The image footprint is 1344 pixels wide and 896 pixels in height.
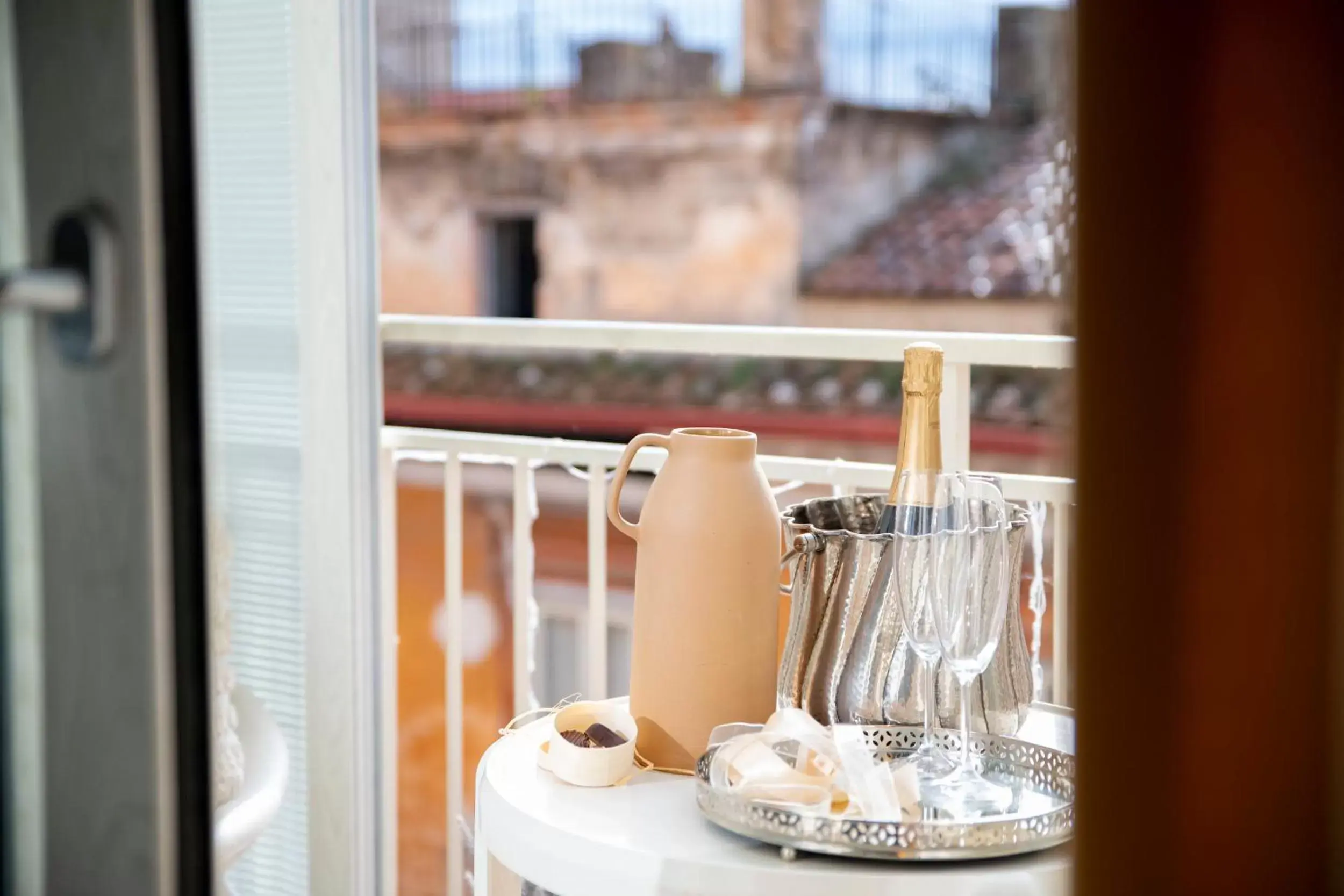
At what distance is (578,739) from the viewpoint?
98 cm

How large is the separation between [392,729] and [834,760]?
4.18ft

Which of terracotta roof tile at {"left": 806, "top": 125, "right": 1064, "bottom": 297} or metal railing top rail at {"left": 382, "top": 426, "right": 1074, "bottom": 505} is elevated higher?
terracotta roof tile at {"left": 806, "top": 125, "right": 1064, "bottom": 297}

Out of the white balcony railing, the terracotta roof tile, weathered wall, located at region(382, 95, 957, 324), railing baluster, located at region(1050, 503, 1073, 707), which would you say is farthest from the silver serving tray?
weathered wall, located at region(382, 95, 957, 324)

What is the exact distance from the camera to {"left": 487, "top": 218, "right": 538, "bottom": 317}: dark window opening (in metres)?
6.60

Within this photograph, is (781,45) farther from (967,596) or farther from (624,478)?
(967,596)

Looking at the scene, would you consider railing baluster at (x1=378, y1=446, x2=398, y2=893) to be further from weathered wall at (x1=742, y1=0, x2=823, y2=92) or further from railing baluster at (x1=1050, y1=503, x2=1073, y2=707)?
weathered wall at (x1=742, y1=0, x2=823, y2=92)

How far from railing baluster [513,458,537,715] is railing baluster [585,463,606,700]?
0.37ft

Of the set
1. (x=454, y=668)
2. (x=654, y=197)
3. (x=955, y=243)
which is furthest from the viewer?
(x=654, y=197)

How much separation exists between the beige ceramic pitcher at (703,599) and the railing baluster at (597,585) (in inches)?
32.7

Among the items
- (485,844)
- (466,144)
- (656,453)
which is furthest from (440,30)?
(485,844)

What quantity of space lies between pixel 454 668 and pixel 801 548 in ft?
3.82

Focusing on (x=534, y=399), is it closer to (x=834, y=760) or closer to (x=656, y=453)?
(x=656, y=453)

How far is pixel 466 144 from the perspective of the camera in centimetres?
653

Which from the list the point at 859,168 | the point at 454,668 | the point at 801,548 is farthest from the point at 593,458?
the point at 859,168
